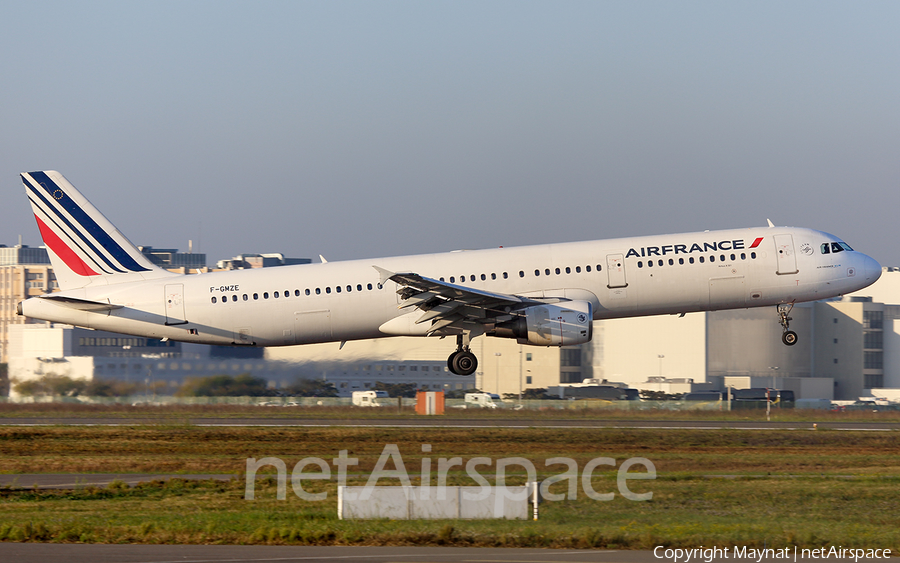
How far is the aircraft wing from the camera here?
1286 inches

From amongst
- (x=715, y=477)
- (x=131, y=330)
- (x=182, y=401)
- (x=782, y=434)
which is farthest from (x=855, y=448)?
(x=182, y=401)

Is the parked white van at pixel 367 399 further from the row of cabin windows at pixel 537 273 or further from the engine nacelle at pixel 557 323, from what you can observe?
the engine nacelle at pixel 557 323

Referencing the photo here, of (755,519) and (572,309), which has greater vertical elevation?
(572,309)

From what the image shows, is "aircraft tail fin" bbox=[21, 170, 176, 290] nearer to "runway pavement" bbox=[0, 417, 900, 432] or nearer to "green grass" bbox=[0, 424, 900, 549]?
"green grass" bbox=[0, 424, 900, 549]

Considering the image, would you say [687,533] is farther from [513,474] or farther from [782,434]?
[782,434]

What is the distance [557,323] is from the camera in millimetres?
33500

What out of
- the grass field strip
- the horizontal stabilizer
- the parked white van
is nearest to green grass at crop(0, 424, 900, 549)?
the grass field strip

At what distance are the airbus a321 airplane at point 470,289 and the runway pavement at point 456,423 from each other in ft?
15.6

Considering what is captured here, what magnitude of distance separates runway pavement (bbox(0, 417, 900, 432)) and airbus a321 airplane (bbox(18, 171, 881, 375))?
188 inches

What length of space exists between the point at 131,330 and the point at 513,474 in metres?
17.2

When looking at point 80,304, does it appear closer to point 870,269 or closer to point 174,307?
point 174,307

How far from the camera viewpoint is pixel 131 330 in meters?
35.5

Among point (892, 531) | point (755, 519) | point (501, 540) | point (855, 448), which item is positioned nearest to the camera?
point (501, 540)

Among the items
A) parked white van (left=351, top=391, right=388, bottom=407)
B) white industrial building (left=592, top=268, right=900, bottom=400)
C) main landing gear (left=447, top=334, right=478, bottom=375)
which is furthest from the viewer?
white industrial building (left=592, top=268, right=900, bottom=400)
